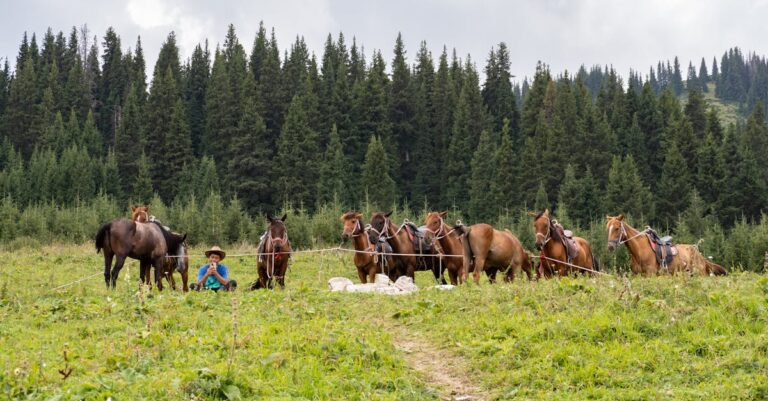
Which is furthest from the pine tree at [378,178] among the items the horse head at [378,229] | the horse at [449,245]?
the horse at [449,245]

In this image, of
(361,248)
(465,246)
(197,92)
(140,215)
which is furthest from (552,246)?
(197,92)

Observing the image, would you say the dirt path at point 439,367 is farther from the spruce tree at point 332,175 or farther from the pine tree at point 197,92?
the pine tree at point 197,92

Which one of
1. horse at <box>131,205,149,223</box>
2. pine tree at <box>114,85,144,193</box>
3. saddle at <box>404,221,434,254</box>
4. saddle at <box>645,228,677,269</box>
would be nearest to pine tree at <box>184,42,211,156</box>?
pine tree at <box>114,85,144,193</box>

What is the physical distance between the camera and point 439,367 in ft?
28.3

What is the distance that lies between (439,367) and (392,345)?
845 mm

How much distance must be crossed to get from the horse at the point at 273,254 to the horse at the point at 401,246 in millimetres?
2407

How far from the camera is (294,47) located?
268 ft

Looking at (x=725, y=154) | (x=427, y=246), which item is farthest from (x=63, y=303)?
(x=725, y=154)

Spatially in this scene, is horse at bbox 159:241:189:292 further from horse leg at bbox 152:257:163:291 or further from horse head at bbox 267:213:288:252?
horse head at bbox 267:213:288:252

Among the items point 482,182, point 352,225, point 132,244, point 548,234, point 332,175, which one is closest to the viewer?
point 132,244

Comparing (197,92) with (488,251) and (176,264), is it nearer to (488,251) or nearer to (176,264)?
(176,264)

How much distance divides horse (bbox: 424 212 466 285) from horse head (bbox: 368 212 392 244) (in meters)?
1.21

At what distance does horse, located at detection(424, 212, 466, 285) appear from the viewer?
Answer: 56.3 ft

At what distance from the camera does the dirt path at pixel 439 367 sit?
7.70 m
